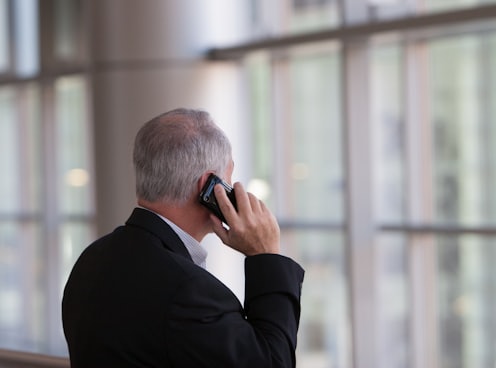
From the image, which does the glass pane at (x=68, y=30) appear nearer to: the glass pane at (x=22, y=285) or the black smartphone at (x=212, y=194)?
the glass pane at (x=22, y=285)

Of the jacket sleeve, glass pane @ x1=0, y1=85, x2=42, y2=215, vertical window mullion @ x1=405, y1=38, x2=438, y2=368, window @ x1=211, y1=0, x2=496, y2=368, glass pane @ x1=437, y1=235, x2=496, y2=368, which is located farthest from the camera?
glass pane @ x1=0, y1=85, x2=42, y2=215

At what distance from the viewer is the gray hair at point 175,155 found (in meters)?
2.24

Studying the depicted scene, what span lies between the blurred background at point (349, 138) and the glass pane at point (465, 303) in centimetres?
1

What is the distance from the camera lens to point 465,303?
26.8 feet

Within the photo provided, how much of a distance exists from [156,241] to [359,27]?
5.37 meters

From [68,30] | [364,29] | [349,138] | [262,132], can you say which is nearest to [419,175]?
[349,138]

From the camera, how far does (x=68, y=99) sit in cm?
Result: 1166

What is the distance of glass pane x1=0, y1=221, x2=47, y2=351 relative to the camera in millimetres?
12266

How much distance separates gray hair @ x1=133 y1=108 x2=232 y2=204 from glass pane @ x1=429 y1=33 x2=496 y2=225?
5.94m

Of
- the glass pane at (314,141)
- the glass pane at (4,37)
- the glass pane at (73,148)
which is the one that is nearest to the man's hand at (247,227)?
the glass pane at (314,141)

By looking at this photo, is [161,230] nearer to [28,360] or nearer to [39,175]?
[28,360]

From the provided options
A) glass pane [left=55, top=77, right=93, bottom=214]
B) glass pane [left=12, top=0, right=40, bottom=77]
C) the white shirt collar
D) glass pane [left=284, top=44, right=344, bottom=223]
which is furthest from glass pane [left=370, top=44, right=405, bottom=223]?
the white shirt collar

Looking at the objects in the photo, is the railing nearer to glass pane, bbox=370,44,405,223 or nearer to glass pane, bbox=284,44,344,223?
glass pane, bbox=370,44,405,223

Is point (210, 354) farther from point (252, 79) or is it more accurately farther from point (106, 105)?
point (252, 79)
